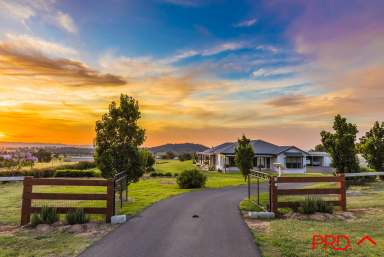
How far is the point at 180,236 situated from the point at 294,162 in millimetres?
44037

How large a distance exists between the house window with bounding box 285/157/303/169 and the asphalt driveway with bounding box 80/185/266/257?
3841 centimetres

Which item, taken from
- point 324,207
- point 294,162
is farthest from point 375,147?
point 294,162

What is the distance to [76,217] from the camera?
9.66 meters

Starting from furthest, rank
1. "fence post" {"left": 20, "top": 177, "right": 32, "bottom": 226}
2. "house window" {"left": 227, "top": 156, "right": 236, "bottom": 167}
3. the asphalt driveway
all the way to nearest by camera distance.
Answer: "house window" {"left": 227, "top": 156, "right": 236, "bottom": 167} → "fence post" {"left": 20, "top": 177, "right": 32, "bottom": 226} → the asphalt driveway

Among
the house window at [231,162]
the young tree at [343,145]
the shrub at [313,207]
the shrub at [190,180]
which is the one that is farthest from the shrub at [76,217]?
the house window at [231,162]

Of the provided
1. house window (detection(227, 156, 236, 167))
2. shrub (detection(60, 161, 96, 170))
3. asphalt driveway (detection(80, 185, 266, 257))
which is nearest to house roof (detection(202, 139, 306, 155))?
house window (detection(227, 156, 236, 167))

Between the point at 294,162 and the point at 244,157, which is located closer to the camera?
the point at 244,157

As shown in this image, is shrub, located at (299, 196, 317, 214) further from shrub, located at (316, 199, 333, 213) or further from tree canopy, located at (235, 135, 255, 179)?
tree canopy, located at (235, 135, 255, 179)

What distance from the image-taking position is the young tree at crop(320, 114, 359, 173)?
23828 millimetres

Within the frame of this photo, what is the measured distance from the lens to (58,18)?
16266mm

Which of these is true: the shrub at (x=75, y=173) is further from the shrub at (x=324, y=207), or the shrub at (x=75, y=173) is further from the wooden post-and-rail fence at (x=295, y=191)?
the shrub at (x=324, y=207)

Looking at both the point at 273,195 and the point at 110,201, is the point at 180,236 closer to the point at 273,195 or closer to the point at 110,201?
the point at 110,201

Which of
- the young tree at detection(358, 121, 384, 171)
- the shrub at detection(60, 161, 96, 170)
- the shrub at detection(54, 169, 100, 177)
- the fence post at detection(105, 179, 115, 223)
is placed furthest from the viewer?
the shrub at detection(60, 161, 96, 170)

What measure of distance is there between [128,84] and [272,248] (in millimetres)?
19284
